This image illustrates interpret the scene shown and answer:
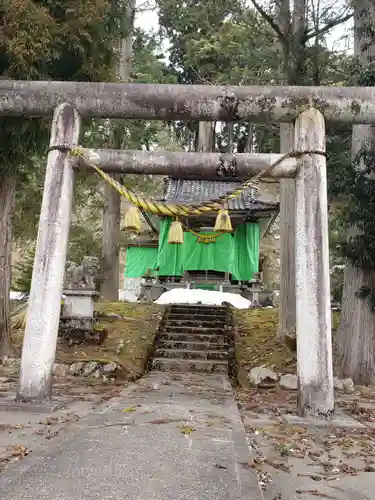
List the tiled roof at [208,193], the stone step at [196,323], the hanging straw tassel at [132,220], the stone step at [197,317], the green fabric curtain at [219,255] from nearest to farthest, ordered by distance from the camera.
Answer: the hanging straw tassel at [132,220] < the stone step at [196,323] < the stone step at [197,317] < the tiled roof at [208,193] < the green fabric curtain at [219,255]

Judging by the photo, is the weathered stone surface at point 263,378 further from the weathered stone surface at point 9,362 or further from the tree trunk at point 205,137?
the tree trunk at point 205,137

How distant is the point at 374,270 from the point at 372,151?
7.17 ft

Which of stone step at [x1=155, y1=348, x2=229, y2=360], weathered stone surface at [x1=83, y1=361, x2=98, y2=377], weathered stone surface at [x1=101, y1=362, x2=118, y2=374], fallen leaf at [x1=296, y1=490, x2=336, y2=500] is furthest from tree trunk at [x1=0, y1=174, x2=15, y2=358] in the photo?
fallen leaf at [x1=296, y1=490, x2=336, y2=500]

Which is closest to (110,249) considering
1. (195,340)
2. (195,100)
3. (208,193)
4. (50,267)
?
(208,193)

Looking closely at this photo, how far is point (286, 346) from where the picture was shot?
1058cm

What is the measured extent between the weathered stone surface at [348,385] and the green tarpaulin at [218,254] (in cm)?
1081

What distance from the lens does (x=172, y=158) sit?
6.50 meters

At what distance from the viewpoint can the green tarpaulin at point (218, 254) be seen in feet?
62.1

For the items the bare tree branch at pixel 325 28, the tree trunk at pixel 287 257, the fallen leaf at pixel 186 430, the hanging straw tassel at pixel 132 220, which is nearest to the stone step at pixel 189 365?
the tree trunk at pixel 287 257

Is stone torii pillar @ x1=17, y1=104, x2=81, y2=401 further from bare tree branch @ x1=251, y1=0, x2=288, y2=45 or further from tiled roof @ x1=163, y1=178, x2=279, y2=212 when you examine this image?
tiled roof @ x1=163, y1=178, x2=279, y2=212

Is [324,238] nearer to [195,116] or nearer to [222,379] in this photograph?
[195,116]

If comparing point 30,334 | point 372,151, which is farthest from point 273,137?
point 30,334

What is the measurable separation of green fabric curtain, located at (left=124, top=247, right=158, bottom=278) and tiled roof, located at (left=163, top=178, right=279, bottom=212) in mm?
5018

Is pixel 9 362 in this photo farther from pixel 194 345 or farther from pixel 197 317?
pixel 197 317
